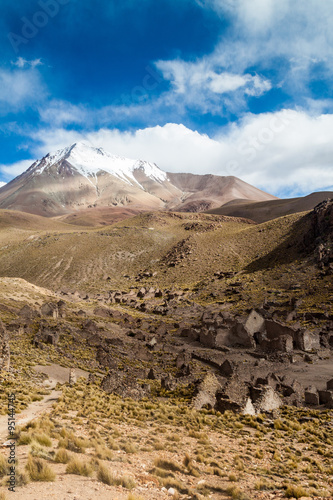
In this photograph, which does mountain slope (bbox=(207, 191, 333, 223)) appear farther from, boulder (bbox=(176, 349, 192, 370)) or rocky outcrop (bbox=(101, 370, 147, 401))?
rocky outcrop (bbox=(101, 370, 147, 401))

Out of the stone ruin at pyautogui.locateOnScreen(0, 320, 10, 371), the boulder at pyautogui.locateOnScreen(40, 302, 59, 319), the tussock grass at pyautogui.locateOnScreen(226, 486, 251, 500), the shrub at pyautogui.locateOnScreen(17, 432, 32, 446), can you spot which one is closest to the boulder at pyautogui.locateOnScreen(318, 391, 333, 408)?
the tussock grass at pyautogui.locateOnScreen(226, 486, 251, 500)

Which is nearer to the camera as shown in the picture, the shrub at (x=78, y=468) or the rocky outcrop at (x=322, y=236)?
the shrub at (x=78, y=468)

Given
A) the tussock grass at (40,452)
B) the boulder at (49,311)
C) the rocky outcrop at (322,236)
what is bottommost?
the tussock grass at (40,452)

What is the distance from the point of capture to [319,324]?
3341cm

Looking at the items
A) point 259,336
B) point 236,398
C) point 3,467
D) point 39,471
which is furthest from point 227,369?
point 3,467

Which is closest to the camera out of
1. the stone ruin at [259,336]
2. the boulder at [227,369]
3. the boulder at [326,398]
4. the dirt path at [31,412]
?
the dirt path at [31,412]

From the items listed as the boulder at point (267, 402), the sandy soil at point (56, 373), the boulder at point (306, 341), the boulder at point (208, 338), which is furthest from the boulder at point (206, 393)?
the boulder at point (306, 341)

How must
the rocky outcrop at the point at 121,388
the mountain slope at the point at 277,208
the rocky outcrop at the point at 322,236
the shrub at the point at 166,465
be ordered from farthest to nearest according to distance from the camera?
the mountain slope at the point at 277,208
the rocky outcrop at the point at 322,236
the rocky outcrop at the point at 121,388
the shrub at the point at 166,465

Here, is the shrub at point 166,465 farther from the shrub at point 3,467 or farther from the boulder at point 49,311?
the boulder at point 49,311

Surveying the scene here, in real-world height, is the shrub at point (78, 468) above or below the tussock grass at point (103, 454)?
above

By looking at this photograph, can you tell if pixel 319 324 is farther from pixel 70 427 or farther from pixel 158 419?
pixel 70 427

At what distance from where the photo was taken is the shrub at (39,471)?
6023mm

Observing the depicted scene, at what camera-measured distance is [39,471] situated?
20.2ft

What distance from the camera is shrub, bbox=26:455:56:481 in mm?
6023
